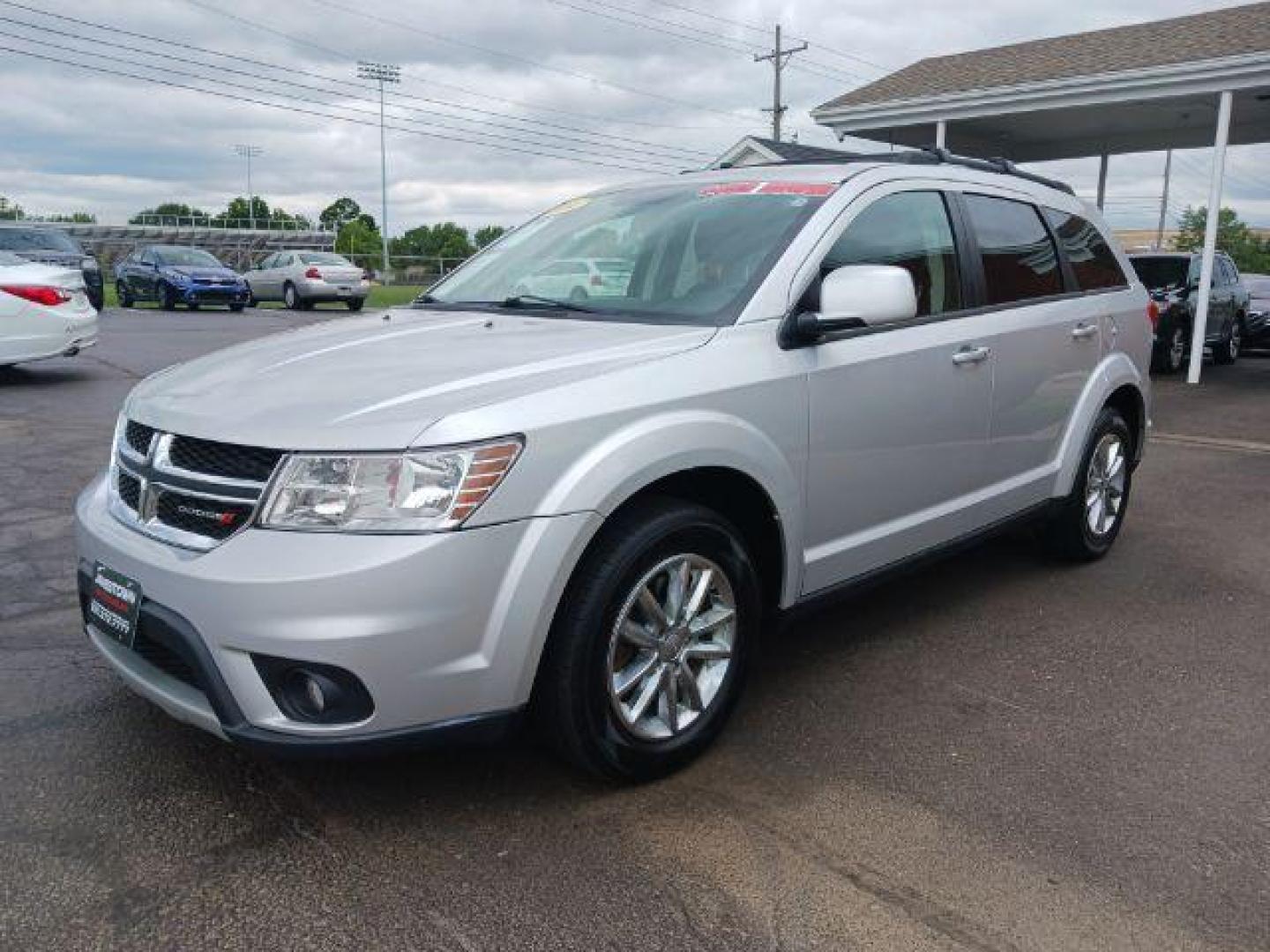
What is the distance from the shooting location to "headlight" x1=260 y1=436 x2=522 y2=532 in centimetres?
251

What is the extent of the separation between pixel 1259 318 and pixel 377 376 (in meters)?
18.6

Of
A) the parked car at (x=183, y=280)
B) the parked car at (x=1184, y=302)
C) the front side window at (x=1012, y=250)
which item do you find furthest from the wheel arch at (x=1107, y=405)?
the parked car at (x=183, y=280)

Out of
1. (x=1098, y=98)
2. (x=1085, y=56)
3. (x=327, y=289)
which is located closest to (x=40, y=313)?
(x=1098, y=98)

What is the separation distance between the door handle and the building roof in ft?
35.0

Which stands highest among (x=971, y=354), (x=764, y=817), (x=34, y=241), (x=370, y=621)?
(x=34, y=241)

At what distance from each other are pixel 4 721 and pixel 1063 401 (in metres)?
4.24

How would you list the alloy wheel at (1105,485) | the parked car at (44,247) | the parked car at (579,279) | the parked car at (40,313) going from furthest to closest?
the parked car at (44,247) → the parked car at (40,313) → the alloy wheel at (1105,485) → the parked car at (579,279)

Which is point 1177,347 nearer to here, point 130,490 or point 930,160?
point 930,160

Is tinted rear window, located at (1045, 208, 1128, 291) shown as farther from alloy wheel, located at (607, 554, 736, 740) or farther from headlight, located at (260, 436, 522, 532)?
headlight, located at (260, 436, 522, 532)

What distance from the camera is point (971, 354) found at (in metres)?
4.08

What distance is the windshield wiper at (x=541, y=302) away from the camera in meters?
3.66

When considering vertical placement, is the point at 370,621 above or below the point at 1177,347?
above

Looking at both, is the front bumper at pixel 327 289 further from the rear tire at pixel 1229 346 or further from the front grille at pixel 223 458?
the front grille at pixel 223 458

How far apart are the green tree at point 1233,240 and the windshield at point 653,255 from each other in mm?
65708
